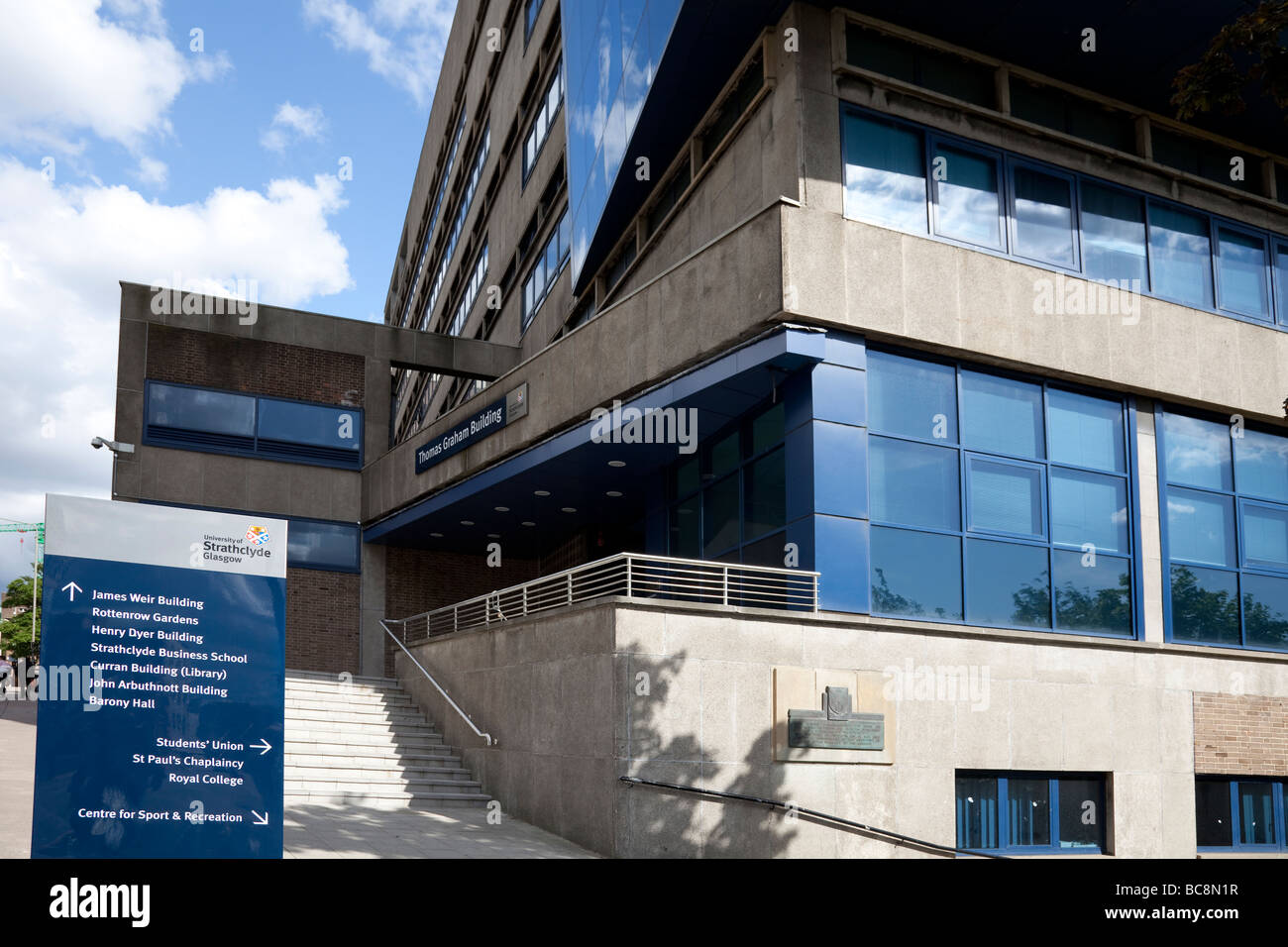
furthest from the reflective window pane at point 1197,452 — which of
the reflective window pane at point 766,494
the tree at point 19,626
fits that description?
the tree at point 19,626

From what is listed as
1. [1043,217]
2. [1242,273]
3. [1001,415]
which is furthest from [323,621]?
[1242,273]

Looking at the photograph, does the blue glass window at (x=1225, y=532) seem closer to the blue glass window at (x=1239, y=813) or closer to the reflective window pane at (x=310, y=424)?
the blue glass window at (x=1239, y=813)

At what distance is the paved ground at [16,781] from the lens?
1032cm

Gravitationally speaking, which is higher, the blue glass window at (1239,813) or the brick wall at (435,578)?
the brick wall at (435,578)

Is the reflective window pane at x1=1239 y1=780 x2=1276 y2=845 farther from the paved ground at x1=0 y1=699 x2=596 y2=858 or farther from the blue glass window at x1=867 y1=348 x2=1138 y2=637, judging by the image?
the paved ground at x1=0 y1=699 x2=596 y2=858

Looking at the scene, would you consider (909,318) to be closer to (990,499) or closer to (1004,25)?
(990,499)

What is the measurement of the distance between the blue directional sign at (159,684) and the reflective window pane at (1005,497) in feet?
38.0

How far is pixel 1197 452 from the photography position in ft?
62.0

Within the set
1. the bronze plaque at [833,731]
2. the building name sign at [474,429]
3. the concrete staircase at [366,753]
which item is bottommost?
the concrete staircase at [366,753]

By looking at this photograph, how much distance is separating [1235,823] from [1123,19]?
470 inches

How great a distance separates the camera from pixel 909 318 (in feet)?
53.1

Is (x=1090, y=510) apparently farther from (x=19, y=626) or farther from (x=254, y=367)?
(x=19, y=626)

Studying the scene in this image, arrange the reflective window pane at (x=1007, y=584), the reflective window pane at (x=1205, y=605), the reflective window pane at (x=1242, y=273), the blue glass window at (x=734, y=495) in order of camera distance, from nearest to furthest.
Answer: the reflective window pane at (x=1007, y=584), the blue glass window at (x=734, y=495), the reflective window pane at (x=1205, y=605), the reflective window pane at (x=1242, y=273)

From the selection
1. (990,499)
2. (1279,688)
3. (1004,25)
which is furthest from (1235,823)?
(1004,25)
